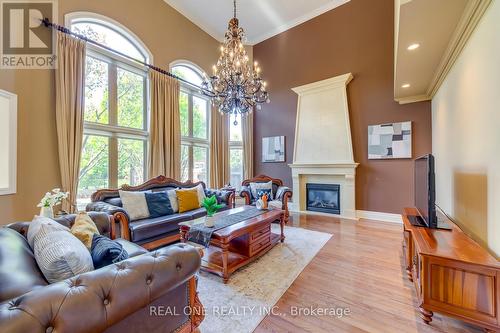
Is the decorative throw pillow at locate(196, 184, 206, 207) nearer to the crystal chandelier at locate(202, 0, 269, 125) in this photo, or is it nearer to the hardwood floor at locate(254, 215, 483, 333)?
the crystal chandelier at locate(202, 0, 269, 125)

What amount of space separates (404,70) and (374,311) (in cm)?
352

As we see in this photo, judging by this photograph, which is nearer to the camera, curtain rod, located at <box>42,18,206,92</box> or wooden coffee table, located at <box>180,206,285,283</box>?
wooden coffee table, located at <box>180,206,285,283</box>

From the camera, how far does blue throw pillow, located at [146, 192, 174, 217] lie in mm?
3540

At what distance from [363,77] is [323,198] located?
10.4 feet

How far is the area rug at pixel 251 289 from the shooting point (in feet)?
6.00

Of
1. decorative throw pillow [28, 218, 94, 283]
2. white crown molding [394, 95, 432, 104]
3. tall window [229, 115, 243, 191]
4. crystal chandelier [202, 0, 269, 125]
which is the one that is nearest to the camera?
decorative throw pillow [28, 218, 94, 283]

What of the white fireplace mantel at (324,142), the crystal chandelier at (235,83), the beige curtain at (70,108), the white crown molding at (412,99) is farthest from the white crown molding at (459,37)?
the beige curtain at (70,108)

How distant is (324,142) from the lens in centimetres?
565

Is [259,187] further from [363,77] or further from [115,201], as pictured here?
[363,77]

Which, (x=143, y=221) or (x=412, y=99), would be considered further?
(x=412, y=99)

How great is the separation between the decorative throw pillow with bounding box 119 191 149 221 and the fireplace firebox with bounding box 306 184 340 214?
164 inches

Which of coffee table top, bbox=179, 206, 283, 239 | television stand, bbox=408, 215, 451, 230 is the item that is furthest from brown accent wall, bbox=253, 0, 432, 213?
coffee table top, bbox=179, 206, 283, 239

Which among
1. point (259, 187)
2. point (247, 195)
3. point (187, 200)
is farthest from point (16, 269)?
point (259, 187)

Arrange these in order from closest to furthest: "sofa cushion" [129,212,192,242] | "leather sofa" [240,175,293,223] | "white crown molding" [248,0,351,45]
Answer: "sofa cushion" [129,212,192,242]
"leather sofa" [240,175,293,223]
"white crown molding" [248,0,351,45]
